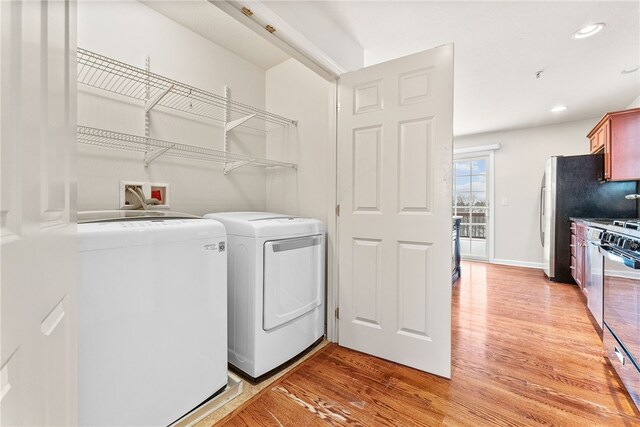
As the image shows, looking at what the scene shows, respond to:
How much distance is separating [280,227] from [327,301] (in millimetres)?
785

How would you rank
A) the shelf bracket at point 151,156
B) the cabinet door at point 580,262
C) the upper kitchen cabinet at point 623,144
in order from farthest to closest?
the cabinet door at point 580,262
the upper kitchen cabinet at point 623,144
the shelf bracket at point 151,156

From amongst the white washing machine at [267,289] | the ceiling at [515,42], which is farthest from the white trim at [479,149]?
the white washing machine at [267,289]

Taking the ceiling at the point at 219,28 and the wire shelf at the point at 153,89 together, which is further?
the ceiling at the point at 219,28

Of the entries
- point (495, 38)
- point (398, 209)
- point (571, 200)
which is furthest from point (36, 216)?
point (571, 200)

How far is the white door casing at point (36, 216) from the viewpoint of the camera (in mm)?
361

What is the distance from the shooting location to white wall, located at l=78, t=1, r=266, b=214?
1525 millimetres

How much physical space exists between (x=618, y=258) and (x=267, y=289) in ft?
6.58

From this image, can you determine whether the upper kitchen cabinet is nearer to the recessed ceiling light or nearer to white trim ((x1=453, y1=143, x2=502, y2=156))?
the recessed ceiling light

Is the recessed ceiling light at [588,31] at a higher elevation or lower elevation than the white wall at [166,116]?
higher

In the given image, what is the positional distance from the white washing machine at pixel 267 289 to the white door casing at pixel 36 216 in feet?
2.95

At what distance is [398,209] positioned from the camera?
5.75 feet

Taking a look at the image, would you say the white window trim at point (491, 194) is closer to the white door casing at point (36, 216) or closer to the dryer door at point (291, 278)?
the dryer door at point (291, 278)

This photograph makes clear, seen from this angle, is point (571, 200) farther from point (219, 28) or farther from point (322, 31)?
point (219, 28)

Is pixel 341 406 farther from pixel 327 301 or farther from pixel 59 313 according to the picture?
pixel 59 313
